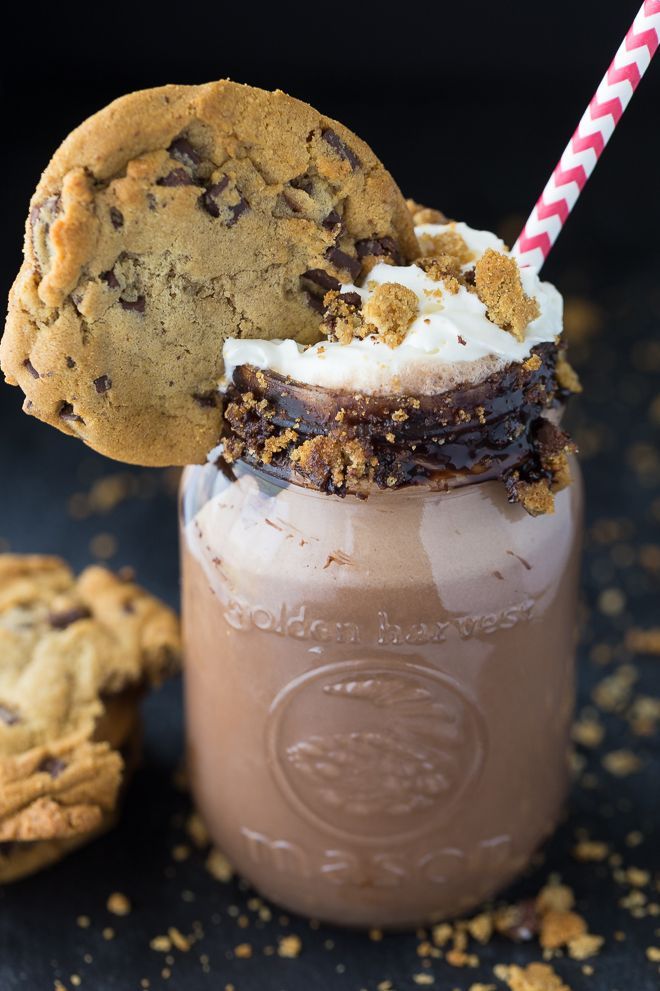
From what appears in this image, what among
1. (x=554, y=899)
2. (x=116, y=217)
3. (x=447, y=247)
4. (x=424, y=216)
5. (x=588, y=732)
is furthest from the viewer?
(x=588, y=732)

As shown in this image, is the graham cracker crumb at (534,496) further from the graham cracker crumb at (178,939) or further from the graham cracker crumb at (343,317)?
the graham cracker crumb at (178,939)

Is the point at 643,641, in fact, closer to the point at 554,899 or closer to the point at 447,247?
the point at 554,899

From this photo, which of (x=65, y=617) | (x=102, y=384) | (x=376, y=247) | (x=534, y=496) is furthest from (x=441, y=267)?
(x=65, y=617)

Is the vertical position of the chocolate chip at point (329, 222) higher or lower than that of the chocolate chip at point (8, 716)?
higher

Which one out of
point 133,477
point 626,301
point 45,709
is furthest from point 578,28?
point 45,709

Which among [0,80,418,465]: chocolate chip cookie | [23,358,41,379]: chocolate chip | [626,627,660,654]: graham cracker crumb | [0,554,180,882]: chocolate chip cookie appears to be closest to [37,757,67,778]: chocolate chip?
[0,554,180,882]: chocolate chip cookie

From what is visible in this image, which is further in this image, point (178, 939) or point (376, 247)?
point (178, 939)

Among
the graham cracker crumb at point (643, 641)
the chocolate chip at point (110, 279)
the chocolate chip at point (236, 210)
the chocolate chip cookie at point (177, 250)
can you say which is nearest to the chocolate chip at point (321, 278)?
the chocolate chip cookie at point (177, 250)
